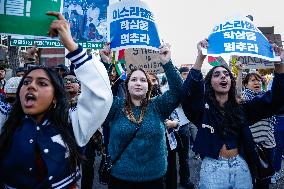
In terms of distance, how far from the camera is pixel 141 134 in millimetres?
3254

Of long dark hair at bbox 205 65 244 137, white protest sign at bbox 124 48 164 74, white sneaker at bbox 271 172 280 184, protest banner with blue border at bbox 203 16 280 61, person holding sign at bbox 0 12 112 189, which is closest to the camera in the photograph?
person holding sign at bbox 0 12 112 189

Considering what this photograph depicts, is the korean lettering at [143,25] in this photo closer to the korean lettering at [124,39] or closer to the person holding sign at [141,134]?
the korean lettering at [124,39]

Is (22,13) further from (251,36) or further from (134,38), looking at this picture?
(251,36)

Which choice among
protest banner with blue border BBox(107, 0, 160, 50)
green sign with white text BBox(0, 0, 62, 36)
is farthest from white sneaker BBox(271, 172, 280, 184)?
green sign with white text BBox(0, 0, 62, 36)

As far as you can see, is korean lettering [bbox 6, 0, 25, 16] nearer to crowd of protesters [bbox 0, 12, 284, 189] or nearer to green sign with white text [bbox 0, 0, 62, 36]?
green sign with white text [bbox 0, 0, 62, 36]

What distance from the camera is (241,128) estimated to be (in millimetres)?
3182

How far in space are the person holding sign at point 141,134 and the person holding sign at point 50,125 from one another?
42.2 inches

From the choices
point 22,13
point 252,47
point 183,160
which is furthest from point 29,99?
point 183,160

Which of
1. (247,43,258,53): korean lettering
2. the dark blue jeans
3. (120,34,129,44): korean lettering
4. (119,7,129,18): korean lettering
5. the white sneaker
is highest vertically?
(119,7,129,18): korean lettering

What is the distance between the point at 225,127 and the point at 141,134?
0.76 meters

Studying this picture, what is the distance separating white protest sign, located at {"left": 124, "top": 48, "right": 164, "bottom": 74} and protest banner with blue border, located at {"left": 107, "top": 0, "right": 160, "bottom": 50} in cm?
85

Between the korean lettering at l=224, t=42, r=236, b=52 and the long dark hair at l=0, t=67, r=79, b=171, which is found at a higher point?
the korean lettering at l=224, t=42, r=236, b=52

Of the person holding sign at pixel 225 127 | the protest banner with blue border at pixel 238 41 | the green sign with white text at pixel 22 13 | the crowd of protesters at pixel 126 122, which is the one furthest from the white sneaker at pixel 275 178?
the green sign with white text at pixel 22 13

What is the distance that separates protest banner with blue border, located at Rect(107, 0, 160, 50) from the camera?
3.82m
